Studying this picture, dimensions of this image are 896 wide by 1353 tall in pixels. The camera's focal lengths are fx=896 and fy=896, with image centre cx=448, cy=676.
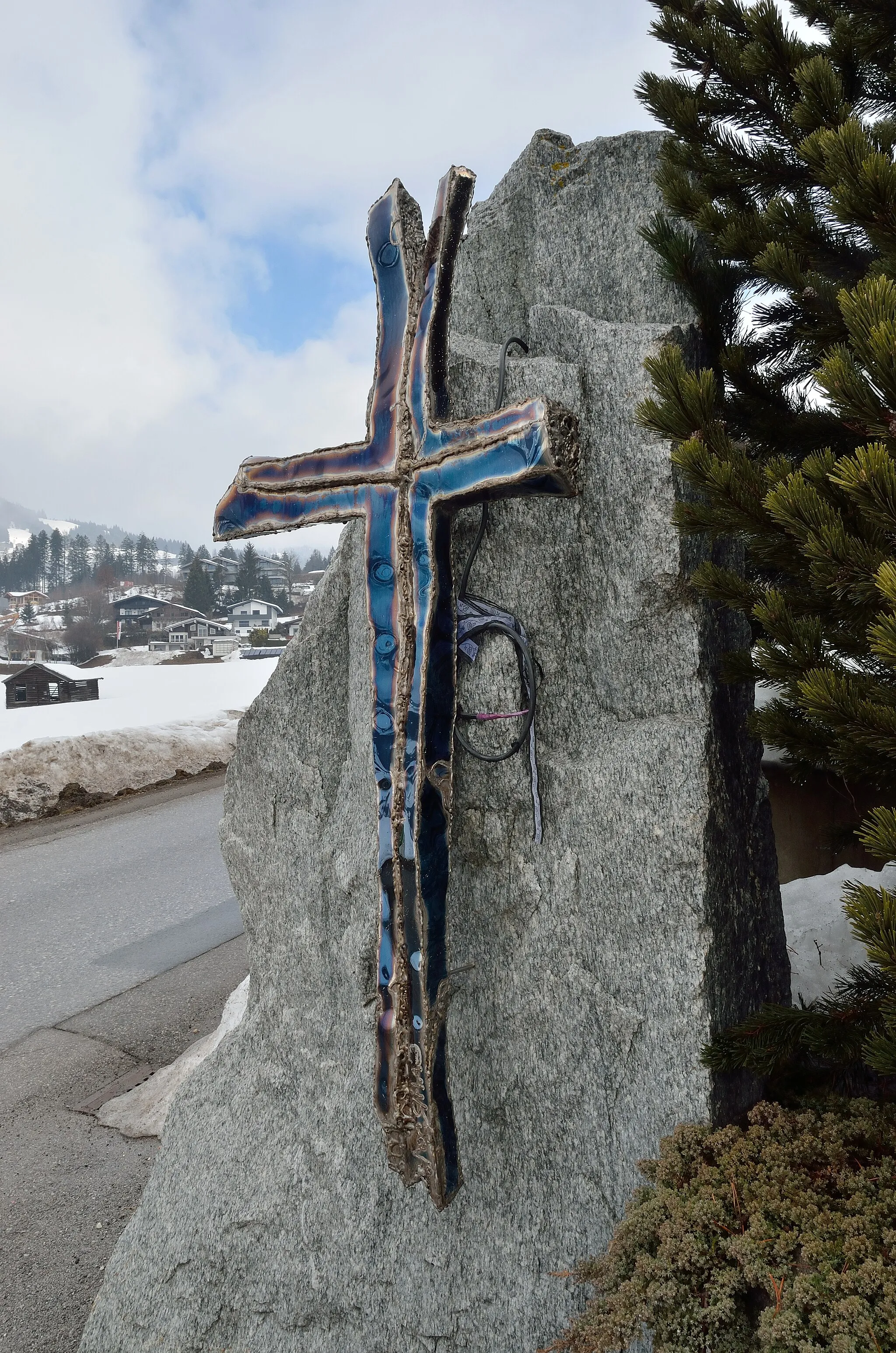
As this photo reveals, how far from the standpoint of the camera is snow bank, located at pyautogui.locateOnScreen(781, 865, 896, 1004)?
304cm

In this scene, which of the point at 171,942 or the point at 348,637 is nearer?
the point at 348,637

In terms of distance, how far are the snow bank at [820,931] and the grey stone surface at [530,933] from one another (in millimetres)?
676

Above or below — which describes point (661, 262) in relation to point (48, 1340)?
above

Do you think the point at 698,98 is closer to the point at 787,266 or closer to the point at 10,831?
the point at 787,266

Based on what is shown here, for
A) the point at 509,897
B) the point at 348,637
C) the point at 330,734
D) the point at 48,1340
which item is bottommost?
the point at 48,1340

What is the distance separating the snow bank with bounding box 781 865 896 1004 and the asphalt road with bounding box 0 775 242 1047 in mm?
3651

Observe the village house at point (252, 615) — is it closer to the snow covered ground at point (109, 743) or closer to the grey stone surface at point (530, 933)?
the snow covered ground at point (109, 743)

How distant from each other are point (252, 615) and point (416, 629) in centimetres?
4229

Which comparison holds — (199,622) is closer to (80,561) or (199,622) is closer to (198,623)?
(198,623)

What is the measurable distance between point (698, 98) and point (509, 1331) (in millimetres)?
3274

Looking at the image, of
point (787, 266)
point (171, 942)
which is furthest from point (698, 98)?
point (171, 942)

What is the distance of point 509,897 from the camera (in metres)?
Result: 2.28

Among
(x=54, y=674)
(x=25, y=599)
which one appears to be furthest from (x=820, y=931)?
(x=25, y=599)

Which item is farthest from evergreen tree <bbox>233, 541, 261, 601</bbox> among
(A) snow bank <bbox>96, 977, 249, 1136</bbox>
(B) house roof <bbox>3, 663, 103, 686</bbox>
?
(A) snow bank <bbox>96, 977, 249, 1136</bbox>
